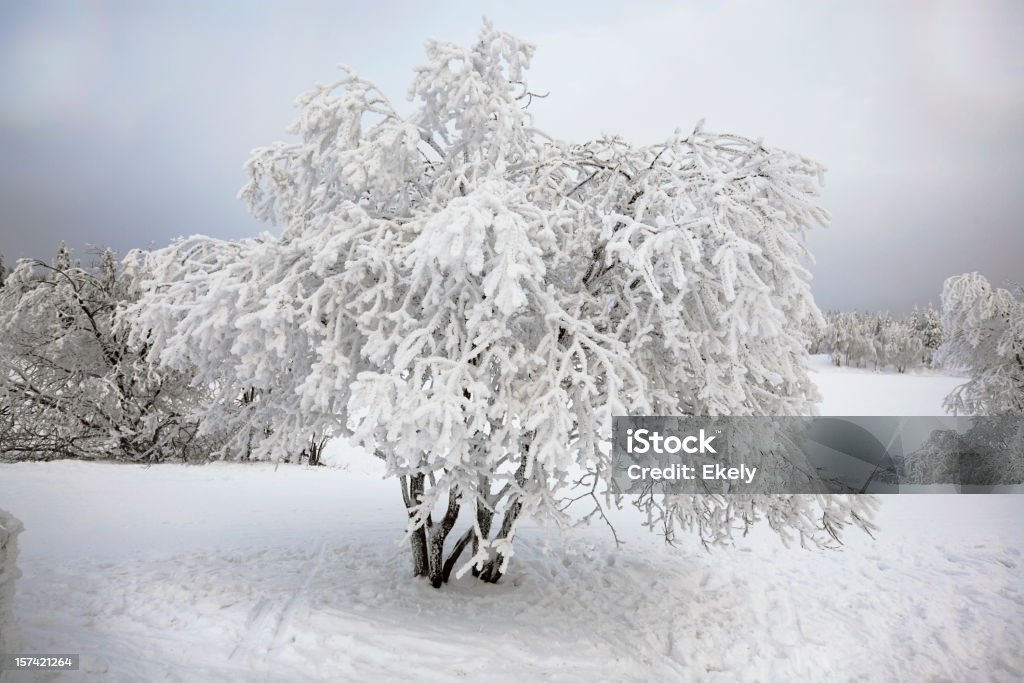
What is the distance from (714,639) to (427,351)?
3723mm

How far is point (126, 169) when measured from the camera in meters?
8.42

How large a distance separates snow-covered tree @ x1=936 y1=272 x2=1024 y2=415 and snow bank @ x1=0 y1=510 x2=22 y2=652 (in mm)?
13661

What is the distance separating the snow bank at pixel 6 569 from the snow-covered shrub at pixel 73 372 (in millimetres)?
7456

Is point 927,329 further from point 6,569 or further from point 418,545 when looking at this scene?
point 6,569

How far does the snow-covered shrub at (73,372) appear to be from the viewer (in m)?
9.61

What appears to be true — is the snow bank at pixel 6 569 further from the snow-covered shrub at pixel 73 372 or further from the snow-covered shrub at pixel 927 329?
the snow-covered shrub at pixel 927 329

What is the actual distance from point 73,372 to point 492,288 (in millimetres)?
10176

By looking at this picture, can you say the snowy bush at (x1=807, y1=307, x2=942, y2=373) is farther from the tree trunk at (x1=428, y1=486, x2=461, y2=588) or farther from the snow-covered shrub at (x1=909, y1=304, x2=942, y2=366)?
the tree trunk at (x1=428, y1=486, x2=461, y2=588)

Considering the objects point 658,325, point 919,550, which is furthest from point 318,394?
point 919,550

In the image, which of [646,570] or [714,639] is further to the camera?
[646,570]

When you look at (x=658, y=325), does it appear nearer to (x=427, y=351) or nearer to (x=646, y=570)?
(x=427, y=351)

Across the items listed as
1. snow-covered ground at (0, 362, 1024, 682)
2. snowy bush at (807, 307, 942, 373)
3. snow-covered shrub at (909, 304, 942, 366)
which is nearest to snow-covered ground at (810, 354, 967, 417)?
snowy bush at (807, 307, 942, 373)

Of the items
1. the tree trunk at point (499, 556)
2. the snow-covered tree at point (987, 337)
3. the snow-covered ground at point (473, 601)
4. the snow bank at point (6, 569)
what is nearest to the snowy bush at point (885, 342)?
the snow-covered tree at point (987, 337)

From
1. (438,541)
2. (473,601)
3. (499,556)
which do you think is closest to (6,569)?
(438,541)
